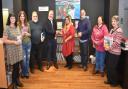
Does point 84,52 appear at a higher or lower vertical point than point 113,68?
higher

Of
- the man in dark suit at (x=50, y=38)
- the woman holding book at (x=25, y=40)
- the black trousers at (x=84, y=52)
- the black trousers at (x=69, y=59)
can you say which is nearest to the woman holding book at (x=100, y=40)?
the black trousers at (x=84, y=52)

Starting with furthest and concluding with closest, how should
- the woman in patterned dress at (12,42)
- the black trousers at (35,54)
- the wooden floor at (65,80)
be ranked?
the black trousers at (35,54) < the wooden floor at (65,80) < the woman in patterned dress at (12,42)

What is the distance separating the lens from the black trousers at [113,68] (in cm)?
482

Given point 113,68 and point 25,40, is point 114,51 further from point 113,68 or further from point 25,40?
point 25,40

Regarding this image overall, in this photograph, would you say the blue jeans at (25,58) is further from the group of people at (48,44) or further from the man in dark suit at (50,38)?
the man in dark suit at (50,38)

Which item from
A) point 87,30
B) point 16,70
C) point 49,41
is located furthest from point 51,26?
point 16,70

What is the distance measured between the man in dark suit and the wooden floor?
1.07 feet

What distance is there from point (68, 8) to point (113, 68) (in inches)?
108

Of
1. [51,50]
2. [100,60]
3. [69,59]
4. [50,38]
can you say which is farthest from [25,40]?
[100,60]

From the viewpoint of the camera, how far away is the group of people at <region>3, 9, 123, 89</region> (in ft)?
14.5

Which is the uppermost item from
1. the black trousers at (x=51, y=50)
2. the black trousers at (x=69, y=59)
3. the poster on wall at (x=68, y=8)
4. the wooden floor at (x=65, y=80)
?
the poster on wall at (x=68, y=8)

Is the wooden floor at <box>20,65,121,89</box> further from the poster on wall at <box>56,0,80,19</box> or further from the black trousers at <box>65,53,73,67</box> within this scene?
the poster on wall at <box>56,0,80,19</box>

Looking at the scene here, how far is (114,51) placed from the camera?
478 centimetres

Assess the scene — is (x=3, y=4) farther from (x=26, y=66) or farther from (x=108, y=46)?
(x=108, y=46)
